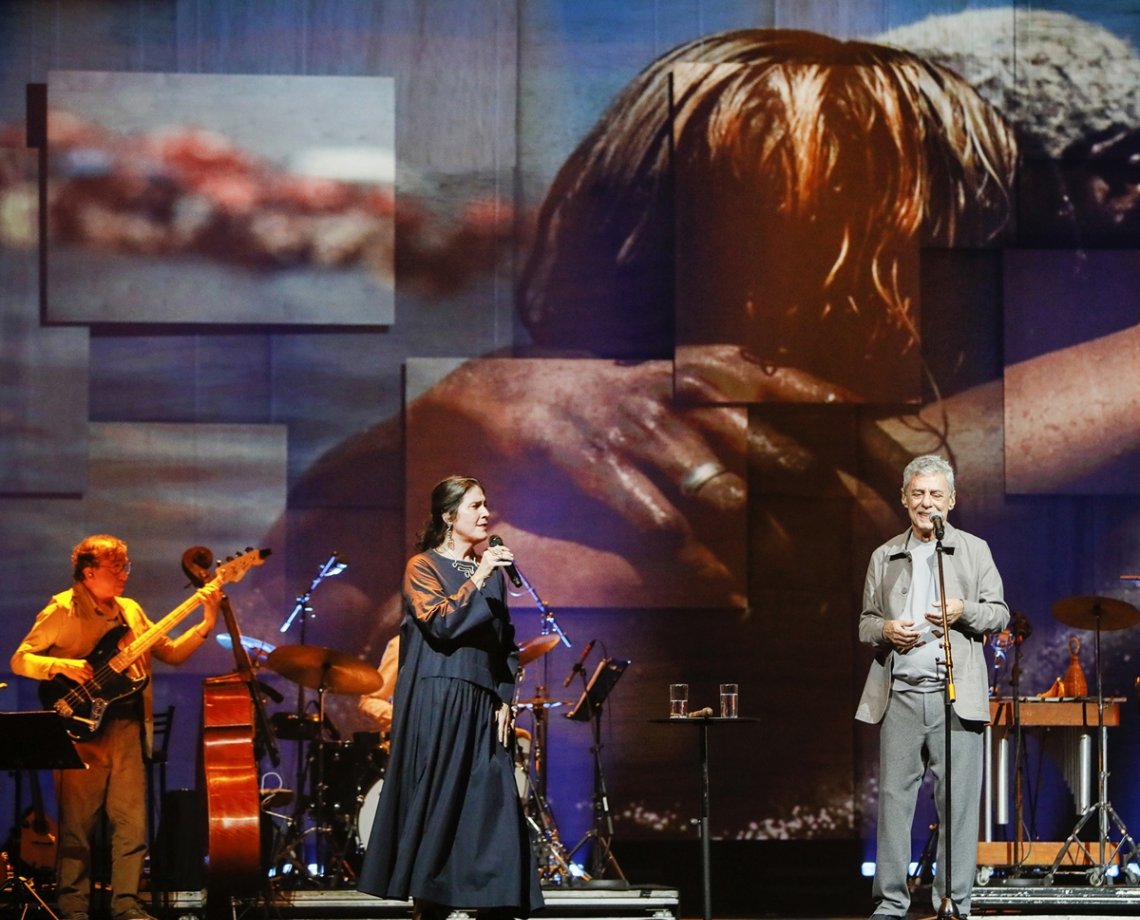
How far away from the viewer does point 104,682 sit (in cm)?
679

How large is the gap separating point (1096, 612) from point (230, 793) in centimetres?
395

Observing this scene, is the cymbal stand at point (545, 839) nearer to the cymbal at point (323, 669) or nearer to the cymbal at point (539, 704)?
the cymbal at point (539, 704)

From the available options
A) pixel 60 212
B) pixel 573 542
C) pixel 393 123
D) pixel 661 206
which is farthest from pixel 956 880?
pixel 60 212

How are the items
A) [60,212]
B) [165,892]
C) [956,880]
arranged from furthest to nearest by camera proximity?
[60,212] → [165,892] → [956,880]

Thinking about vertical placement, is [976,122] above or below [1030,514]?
above

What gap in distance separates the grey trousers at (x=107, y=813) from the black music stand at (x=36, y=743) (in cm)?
41

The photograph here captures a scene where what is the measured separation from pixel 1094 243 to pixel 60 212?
5447 mm

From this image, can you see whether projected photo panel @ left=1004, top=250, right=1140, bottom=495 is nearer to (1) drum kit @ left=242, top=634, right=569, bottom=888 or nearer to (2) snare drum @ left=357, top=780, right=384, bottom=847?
(1) drum kit @ left=242, top=634, right=569, bottom=888

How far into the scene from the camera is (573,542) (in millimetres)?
8539

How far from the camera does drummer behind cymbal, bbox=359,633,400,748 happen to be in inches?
308

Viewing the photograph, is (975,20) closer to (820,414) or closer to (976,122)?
(976,122)

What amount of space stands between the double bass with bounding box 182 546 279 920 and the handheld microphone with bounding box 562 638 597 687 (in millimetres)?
1579

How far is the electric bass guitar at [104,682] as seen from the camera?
674 cm

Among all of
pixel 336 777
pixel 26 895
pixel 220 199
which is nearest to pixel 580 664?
pixel 336 777
